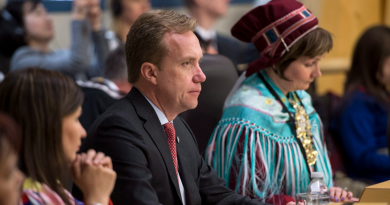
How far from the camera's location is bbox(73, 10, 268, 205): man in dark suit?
1329 mm

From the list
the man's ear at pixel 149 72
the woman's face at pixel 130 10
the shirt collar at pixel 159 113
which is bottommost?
the shirt collar at pixel 159 113

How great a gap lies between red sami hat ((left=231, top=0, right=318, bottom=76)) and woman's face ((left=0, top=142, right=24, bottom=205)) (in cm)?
124

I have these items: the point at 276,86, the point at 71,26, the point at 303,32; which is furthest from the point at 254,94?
the point at 71,26

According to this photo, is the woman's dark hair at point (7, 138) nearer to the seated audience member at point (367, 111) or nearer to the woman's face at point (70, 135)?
the woman's face at point (70, 135)

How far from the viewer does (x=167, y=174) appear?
A: 1396 millimetres

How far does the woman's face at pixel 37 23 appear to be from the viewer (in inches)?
120

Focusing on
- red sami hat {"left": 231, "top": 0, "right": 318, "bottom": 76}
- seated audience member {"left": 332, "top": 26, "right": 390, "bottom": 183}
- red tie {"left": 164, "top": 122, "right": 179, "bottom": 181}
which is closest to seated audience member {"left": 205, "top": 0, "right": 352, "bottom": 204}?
red sami hat {"left": 231, "top": 0, "right": 318, "bottom": 76}

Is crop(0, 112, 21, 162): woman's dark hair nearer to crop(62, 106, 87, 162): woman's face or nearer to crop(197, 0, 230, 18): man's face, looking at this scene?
crop(62, 106, 87, 162): woman's face

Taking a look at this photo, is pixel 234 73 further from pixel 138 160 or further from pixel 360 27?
pixel 360 27

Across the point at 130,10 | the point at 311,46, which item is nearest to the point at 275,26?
the point at 311,46

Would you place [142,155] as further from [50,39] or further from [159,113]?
[50,39]

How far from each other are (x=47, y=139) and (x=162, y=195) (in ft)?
1.55

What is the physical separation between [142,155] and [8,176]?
0.53 metres

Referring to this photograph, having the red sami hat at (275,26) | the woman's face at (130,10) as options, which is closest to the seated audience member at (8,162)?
the red sami hat at (275,26)
